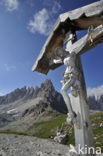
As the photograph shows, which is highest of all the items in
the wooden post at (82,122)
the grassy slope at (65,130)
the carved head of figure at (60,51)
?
the carved head of figure at (60,51)

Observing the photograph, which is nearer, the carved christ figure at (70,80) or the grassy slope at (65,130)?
the carved christ figure at (70,80)

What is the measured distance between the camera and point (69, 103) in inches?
118

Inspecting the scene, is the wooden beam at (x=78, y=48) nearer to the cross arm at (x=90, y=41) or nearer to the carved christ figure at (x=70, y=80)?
the cross arm at (x=90, y=41)

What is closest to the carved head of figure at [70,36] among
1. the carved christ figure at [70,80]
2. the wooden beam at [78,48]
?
the wooden beam at [78,48]

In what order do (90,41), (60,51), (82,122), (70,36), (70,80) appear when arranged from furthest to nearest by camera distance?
(70,36), (60,51), (90,41), (70,80), (82,122)

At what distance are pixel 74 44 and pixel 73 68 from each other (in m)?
0.93

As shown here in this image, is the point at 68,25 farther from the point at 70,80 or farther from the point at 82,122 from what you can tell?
the point at 82,122

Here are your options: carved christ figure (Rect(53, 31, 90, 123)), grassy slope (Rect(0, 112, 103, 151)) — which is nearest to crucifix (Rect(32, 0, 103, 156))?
carved christ figure (Rect(53, 31, 90, 123))

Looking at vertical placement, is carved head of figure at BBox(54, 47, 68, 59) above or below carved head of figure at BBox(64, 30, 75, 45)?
below

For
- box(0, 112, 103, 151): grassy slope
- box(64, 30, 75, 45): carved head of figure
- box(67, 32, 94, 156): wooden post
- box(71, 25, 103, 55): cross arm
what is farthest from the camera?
box(0, 112, 103, 151): grassy slope

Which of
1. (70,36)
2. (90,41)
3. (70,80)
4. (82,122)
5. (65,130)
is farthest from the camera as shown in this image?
(65,130)

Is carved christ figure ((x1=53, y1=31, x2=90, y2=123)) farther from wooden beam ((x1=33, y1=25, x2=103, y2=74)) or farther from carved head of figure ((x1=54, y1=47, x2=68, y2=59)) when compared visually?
wooden beam ((x1=33, y1=25, x2=103, y2=74))

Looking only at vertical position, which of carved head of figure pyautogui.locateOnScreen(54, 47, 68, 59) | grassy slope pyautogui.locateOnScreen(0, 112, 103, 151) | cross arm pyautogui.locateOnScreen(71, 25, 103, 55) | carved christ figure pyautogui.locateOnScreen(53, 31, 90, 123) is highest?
cross arm pyautogui.locateOnScreen(71, 25, 103, 55)

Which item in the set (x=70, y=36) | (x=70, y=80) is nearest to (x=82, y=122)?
(x=70, y=80)
